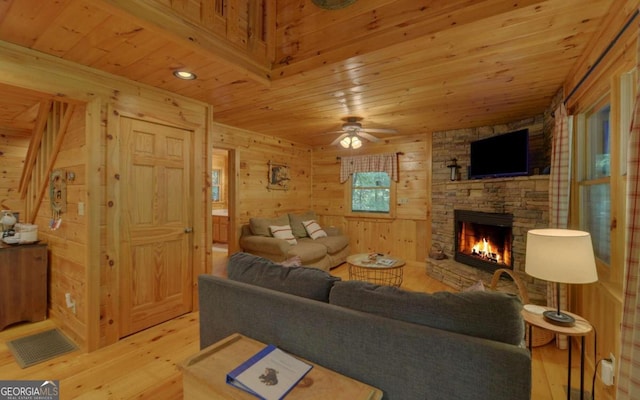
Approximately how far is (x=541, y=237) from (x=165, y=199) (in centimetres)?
312

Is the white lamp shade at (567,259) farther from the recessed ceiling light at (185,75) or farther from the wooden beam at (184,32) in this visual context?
the recessed ceiling light at (185,75)

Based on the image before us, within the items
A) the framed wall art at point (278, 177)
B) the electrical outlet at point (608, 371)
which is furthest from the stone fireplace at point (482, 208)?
the framed wall art at point (278, 177)

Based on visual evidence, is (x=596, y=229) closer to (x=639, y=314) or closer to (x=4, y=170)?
(x=639, y=314)

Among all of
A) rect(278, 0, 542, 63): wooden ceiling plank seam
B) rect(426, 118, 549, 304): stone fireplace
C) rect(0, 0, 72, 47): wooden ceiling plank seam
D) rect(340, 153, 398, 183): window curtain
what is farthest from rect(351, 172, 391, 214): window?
rect(0, 0, 72, 47): wooden ceiling plank seam

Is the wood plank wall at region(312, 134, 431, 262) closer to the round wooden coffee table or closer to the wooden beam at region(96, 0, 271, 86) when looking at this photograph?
the round wooden coffee table

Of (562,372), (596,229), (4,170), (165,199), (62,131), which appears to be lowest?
(562,372)

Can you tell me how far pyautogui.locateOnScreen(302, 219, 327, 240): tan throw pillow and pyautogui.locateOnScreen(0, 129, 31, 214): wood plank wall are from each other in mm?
4121

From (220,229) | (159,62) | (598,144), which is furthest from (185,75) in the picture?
(220,229)

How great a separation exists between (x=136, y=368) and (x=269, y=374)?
5.20 ft

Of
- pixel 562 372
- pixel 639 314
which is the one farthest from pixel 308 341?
pixel 562 372

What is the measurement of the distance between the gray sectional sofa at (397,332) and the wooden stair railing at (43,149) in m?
2.59

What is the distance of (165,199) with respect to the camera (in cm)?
292

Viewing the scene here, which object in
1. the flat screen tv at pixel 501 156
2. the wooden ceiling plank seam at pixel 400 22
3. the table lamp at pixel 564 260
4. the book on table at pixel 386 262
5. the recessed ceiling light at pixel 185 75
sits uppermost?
the wooden ceiling plank seam at pixel 400 22

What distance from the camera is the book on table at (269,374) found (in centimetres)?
111
